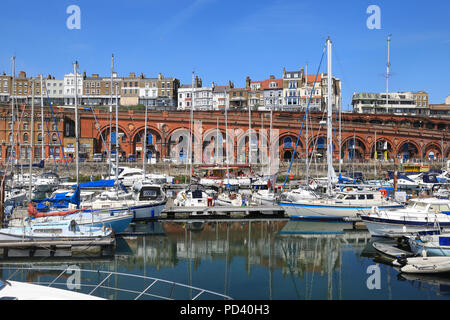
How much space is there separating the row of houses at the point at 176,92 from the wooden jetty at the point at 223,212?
187 ft

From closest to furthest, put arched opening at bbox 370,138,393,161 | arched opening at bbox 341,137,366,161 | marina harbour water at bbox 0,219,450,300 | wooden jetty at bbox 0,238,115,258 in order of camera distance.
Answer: marina harbour water at bbox 0,219,450,300 → wooden jetty at bbox 0,238,115,258 → arched opening at bbox 341,137,366,161 → arched opening at bbox 370,138,393,161

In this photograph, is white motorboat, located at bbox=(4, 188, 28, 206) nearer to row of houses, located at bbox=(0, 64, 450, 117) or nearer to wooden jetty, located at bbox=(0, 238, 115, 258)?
wooden jetty, located at bbox=(0, 238, 115, 258)

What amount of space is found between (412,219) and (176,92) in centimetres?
8191

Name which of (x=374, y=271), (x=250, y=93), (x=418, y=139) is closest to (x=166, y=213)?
(x=374, y=271)

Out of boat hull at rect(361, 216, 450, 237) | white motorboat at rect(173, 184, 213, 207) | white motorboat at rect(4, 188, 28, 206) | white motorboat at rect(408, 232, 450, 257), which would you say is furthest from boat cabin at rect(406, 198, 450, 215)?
white motorboat at rect(4, 188, 28, 206)

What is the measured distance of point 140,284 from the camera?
15.7 m

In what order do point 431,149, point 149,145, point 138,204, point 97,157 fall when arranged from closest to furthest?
point 138,204
point 97,157
point 149,145
point 431,149

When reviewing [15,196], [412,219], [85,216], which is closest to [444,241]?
[412,219]

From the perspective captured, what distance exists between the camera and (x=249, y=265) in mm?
18359

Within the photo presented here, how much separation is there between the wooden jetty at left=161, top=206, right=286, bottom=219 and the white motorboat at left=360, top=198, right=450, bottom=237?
831 centimetres

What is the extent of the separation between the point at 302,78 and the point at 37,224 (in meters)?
75.8

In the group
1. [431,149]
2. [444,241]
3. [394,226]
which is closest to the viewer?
[444,241]

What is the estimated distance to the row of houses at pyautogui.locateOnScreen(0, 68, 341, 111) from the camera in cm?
8788

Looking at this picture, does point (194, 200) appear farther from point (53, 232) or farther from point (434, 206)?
point (434, 206)
